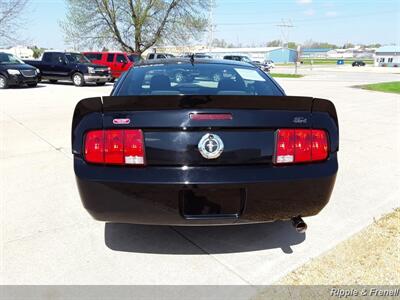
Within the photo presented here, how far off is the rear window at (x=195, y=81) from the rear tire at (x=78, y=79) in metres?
16.4

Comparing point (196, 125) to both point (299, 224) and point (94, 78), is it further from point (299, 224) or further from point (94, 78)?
point (94, 78)

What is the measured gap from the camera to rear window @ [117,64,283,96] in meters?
3.47

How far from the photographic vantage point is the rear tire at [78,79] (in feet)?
62.2

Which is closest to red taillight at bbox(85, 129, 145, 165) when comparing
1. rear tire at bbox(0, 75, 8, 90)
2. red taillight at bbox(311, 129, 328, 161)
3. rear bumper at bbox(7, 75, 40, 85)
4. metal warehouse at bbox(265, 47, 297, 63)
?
red taillight at bbox(311, 129, 328, 161)

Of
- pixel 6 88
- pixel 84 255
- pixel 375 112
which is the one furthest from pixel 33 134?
pixel 6 88

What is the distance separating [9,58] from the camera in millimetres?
17906

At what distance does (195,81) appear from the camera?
3646 millimetres

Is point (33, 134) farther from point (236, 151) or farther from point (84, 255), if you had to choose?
point (236, 151)

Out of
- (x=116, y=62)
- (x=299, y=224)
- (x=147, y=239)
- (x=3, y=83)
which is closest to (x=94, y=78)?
(x=116, y=62)

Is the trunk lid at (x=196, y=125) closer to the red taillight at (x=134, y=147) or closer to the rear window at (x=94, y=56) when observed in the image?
the red taillight at (x=134, y=147)

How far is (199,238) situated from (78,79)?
1794cm

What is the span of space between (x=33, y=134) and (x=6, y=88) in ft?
39.2

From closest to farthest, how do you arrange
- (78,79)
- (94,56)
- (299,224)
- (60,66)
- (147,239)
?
(299,224) → (147,239) → (78,79) → (60,66) → (94,56)

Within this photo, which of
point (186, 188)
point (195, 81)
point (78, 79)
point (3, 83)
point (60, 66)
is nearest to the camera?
point (186, 188)
